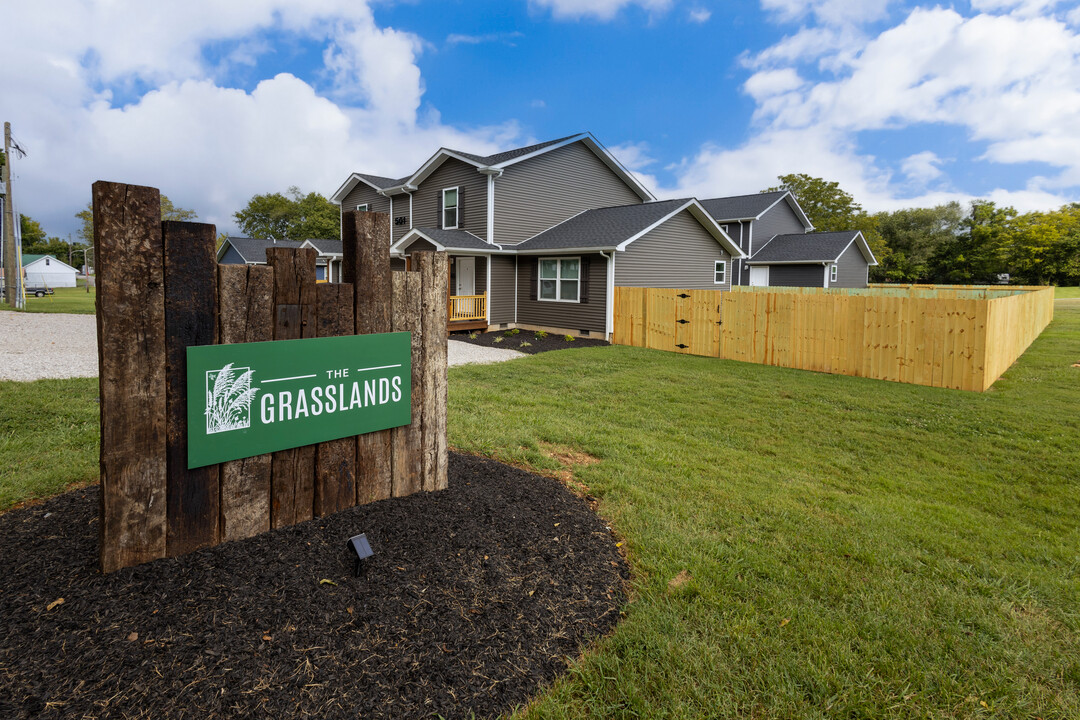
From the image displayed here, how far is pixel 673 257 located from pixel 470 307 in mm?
6856

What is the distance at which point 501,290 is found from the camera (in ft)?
63.5

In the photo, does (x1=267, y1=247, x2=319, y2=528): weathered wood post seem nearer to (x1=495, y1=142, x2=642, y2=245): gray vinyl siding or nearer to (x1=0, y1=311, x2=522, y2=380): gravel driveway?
(x1=0, y1=311, x2=522, y2=380): gravel driveway

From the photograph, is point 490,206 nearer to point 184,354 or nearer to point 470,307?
point 470,307

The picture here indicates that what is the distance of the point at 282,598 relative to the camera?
8.98ft

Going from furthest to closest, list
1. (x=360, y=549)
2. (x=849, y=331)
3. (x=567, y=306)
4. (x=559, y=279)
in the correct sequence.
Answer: (x=559, y=279) → (x=567, y=306) → (x=849, y=331) → (x=360, y=549)

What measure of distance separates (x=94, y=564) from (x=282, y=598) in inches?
38.2

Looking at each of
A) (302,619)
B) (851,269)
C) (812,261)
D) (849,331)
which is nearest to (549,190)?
(849,331)

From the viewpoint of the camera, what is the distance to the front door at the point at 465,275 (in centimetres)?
1980

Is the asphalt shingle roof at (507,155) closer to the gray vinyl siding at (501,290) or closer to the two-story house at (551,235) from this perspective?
the two-story house at (551,235)

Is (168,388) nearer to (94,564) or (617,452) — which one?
(94,564)

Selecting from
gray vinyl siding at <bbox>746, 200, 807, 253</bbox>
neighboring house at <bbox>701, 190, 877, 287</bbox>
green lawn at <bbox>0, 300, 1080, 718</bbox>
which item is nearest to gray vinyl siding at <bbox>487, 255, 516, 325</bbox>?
green lawn at <bbox>0, 300, 1080, 718</bbox>

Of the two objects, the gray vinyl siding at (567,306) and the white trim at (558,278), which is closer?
the gray vinyl siding at (567,306)

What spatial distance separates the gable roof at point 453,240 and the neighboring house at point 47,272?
6570 cm

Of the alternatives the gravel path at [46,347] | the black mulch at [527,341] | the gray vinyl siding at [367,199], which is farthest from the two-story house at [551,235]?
the gravel path at [46,347]
